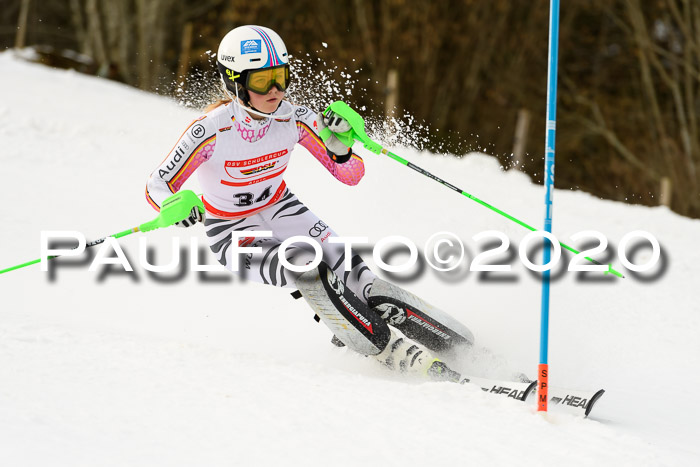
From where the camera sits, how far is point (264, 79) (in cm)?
407

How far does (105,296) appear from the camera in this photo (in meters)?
5.69

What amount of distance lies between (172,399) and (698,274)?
4.58 meters

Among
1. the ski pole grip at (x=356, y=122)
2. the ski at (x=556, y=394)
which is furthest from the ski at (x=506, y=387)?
the ski pole grip at (x=356, y=122)

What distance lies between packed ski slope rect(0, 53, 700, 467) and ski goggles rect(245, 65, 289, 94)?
130cm

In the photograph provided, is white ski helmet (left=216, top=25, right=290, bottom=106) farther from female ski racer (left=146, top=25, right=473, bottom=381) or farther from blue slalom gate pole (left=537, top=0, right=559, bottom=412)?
blue slalom gate pole (left=537, top=0, right=559, bottom=412)

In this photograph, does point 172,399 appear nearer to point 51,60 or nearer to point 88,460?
point 88,460

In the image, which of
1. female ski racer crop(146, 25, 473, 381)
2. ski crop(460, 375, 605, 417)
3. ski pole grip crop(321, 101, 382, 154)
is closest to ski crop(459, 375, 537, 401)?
ski crop(460, 375, 605, 417)

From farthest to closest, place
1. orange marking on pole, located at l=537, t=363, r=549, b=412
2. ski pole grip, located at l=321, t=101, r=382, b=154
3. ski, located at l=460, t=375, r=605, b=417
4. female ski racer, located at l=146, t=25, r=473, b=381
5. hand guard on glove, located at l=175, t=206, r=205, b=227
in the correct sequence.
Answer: ski pole grip, located at l=321, t=101, r=382, b=154 → female ski racer, located at l=146, t=25, r=473, b=381 → hand guard on glove, located at l=175, t=206, r=205, b=227 → ski, located at l=460, t=375, r=605, b=417 → orange marking on pole, located at l=537, t=363, r=549, b=412

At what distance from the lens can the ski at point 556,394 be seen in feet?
11.8

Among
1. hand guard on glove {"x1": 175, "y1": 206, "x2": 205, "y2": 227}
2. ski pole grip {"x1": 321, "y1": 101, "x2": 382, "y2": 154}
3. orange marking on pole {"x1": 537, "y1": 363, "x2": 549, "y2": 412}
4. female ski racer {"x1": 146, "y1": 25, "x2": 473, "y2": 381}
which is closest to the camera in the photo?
orange marking on pole {"x1": 537, "y1": 363, "x2": 549, "y2": 412}

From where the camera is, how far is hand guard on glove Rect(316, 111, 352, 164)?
4.34m

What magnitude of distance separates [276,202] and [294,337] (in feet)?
3.43

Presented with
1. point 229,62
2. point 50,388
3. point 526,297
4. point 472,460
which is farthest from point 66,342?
point 526,297

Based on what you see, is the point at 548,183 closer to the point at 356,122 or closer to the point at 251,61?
the point at 356,122
